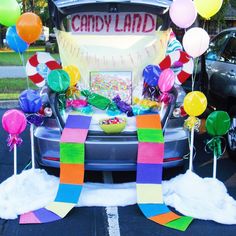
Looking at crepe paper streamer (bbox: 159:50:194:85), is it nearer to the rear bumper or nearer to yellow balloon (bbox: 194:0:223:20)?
yellow balloon (bbox: 194:0:223:20)

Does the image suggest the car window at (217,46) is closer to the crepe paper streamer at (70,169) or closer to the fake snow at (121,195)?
the fake snow at (121,195)

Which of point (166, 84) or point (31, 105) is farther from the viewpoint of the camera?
point (166, 84)

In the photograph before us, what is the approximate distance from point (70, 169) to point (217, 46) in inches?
140

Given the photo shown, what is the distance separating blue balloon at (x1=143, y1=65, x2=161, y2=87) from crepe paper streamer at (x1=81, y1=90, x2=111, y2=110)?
522 mm

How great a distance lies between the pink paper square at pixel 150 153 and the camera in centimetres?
437

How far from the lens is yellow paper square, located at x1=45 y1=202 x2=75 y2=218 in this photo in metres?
4.18

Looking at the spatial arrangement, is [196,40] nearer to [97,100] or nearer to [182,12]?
[182,12]

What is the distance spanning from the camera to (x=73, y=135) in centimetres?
439

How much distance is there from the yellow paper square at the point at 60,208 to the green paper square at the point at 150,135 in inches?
37.8

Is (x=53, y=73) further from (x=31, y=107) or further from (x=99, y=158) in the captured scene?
(x=99, y=158)

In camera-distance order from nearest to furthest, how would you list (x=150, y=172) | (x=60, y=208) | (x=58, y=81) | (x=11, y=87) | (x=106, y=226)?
(x=106, y=226), (x=60, y=208), (x=150, y=172), (x=58, y=81), (x=11, y=87)

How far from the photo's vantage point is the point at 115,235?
3.83 metres

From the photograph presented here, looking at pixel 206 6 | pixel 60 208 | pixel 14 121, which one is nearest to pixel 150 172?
pixel 60 208

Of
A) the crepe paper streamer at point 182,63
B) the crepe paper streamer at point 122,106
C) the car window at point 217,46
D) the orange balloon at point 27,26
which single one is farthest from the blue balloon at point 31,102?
the car window at point 217,46
